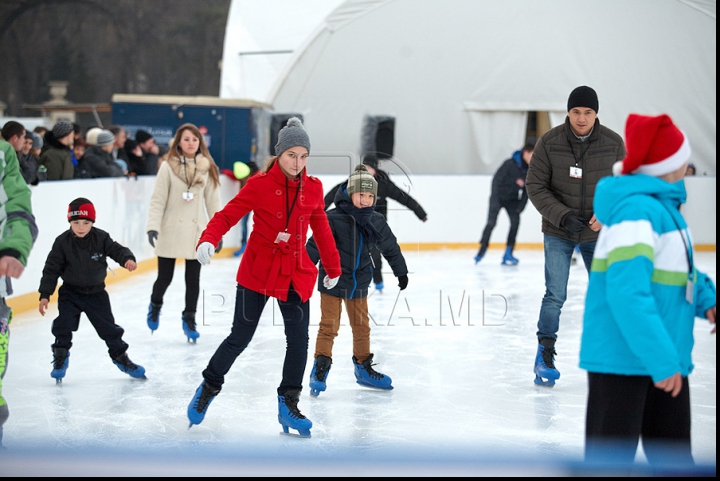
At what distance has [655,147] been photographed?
1.95 meters

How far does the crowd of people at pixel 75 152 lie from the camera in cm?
608

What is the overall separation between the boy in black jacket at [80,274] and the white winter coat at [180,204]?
3.19ft

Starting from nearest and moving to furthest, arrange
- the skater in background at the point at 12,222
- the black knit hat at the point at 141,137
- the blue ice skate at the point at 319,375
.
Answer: the skater in background at the point at 12,222 < the blue ice skate at the point at 319,375 < the black knit hat at the point at 141,137

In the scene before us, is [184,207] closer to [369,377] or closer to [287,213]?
[369,377]

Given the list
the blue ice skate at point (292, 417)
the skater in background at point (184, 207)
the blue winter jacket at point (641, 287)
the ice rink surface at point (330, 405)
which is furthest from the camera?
the skater in background at point (184, 207)

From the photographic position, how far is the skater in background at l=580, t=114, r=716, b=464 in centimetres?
186

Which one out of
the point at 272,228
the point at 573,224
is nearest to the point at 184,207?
the point at 272,228

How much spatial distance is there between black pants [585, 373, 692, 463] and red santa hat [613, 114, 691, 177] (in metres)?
0.49

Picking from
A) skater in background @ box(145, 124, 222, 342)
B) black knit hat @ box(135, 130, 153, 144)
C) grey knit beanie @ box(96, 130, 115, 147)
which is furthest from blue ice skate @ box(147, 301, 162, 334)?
black knit hat @ box(135, 130, 153, 144)

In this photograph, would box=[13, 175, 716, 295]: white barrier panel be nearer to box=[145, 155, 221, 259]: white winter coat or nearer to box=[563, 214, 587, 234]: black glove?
box=[145, 155, 221, 259]: white winter coat

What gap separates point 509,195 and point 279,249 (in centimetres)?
627

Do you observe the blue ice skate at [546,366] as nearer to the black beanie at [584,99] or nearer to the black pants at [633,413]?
the black beanie at [584,99]

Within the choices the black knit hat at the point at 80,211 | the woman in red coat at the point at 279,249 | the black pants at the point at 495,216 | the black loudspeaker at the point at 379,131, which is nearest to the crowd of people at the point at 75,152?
the black knit hat at the point at 80,211

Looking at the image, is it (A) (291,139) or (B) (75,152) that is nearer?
(A) (291,139)
